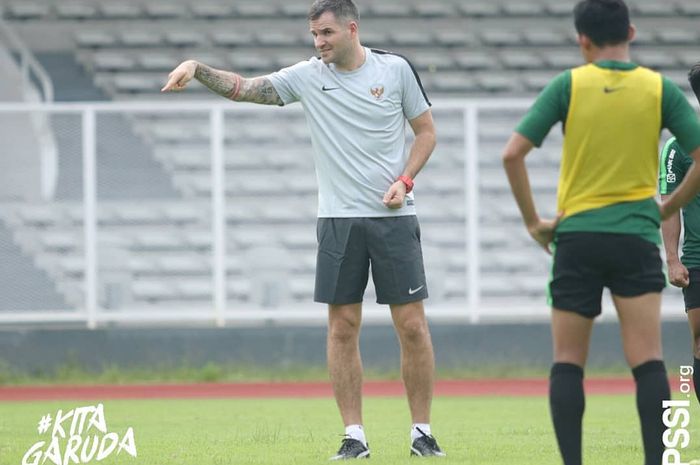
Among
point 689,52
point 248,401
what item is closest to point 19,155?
point 248,401

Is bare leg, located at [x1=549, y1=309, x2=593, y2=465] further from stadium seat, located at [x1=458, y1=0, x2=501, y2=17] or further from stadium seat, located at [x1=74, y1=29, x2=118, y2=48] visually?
stadium seat, located at [x1=458, y1=0, x2=501, y2=17]

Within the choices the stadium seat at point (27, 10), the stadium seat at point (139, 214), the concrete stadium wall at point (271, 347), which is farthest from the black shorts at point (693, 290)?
the stadium seat at point (27, 10)

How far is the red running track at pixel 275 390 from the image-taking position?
12016 millimetres

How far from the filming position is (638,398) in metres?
5.23

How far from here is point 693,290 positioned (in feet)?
24.0

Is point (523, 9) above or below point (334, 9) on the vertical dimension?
above

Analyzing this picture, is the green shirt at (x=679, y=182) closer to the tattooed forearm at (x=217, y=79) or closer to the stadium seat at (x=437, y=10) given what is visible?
the tattooed forearm at (x=217, y=79)

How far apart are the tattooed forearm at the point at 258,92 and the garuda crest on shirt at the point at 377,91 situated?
1.54 feet

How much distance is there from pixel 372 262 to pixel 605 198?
194cm

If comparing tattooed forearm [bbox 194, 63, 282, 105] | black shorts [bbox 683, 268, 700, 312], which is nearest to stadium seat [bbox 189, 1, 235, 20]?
tattooed forearm [bbox 194, 63, 282, 105]

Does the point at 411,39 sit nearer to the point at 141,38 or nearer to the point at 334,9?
the point at 141,38

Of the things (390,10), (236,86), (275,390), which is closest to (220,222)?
(275,390)

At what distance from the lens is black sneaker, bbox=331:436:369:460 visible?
668 centimetres

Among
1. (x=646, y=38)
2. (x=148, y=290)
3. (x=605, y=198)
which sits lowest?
(x=605, y=198)
